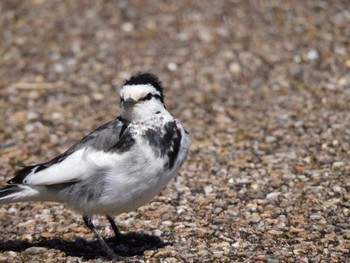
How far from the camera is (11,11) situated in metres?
11.0

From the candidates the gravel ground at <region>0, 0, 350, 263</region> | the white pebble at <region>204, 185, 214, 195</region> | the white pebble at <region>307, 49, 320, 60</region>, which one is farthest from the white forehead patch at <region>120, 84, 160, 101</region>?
the white pebble at <region>307, 49, 320, 60</region>

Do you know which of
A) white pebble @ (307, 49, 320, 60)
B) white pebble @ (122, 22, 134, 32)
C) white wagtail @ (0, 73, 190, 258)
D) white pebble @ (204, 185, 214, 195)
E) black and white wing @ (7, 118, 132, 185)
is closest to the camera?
white wagtail @ (0, 73, 190, 258)

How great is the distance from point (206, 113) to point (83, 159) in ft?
11.1

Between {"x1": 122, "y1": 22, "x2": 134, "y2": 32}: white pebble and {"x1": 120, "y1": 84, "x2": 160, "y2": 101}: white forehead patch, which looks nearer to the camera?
{"x1": 120, "y1": 84, "x2": 160, "y2": 101}: white forehead patch

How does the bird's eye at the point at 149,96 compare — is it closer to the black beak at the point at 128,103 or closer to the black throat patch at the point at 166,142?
the black beak at the point at 128,103

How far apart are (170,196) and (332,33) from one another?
435cm

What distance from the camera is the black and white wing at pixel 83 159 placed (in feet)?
18.1

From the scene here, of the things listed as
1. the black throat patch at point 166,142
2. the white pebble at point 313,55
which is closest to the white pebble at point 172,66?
the white pebble at point 313,55

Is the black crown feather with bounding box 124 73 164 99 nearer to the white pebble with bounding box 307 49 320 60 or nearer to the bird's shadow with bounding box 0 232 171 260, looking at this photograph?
the bird's shadow with bounding box 0 232 171 260

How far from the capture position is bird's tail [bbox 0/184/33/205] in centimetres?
577

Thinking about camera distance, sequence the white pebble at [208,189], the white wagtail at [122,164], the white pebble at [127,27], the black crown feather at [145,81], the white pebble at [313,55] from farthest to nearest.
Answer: the white pebble at [127,27] < the white pebble at [313,55] < the white pebble at [208,189] < the black crown feather at [145,81] < the white wagtail at [122,164]

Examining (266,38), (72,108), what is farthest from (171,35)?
(72,108)

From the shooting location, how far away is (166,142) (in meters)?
5.55

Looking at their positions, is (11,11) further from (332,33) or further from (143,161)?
(143,161)
